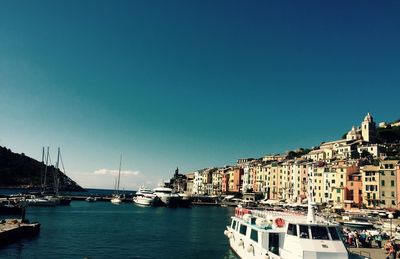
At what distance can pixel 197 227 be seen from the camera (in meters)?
62.3

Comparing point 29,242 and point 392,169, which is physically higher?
point 392,169

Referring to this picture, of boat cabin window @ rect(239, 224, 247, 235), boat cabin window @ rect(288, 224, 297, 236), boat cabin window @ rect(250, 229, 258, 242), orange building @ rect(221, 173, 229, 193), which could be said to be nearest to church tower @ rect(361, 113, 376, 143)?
orange building @ rect(221, 173, 229, 193)

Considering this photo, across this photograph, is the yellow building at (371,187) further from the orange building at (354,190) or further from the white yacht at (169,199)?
the white yacht at (169,199)

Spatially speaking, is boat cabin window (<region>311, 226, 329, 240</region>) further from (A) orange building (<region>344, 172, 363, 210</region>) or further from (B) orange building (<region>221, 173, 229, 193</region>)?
(B) orange building (<region>221, 173, 229, 193</region>)

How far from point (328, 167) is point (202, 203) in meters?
50.3

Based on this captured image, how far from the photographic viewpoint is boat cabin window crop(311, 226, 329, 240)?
2364 centimetres

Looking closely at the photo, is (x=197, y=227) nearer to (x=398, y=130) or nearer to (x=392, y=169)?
(x=392, y=169)

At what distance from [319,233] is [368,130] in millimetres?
130163

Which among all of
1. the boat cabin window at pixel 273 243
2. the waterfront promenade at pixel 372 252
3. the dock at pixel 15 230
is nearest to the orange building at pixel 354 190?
the waterfront promenade at pixel 372 252

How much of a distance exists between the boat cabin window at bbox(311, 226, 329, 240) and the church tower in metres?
128

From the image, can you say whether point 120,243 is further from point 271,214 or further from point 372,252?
point 372,252


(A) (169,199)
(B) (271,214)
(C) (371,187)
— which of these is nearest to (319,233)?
(B) (271,214)

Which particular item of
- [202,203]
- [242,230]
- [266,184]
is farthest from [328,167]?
[242,230]

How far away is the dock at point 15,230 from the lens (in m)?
38.7
